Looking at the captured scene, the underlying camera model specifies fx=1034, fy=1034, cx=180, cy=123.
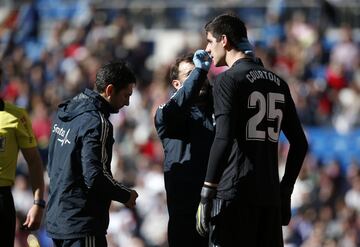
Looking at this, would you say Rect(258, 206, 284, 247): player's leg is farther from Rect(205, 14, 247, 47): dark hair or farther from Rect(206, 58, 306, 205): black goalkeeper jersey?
Rect(205, 14, 247, 47): dark hair

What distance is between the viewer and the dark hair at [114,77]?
691 cm

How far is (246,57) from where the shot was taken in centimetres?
657

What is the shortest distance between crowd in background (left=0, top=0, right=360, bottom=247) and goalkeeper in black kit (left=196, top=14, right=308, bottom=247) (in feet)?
19.6

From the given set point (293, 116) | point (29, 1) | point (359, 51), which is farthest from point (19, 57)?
point (293, 116)

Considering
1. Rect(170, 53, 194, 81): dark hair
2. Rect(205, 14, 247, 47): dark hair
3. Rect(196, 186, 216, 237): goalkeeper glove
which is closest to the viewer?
Rect(196, 186, 216, 237): goalkeeper glove

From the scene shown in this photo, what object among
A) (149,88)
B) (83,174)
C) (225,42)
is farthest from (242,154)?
(149,88)

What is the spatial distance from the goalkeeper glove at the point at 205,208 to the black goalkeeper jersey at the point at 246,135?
7 centimetres

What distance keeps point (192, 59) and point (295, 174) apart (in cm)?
112

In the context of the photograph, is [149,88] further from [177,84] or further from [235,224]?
[235,224]

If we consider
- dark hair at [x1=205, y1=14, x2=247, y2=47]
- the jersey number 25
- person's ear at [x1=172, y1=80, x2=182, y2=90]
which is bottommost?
the jersey number 25

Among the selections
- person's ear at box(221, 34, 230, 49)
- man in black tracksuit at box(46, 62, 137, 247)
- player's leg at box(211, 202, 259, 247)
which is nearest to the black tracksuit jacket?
man in black tracksuit at box(46, 62, 137, 247)

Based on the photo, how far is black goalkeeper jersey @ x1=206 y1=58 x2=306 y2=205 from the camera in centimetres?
630

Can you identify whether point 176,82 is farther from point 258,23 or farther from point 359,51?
point 258,23

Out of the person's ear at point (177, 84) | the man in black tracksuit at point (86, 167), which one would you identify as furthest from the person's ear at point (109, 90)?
the person's ear at point (177, 84)
